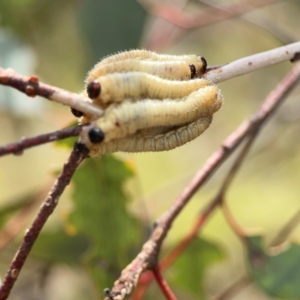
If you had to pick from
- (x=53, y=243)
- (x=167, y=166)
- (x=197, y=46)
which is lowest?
(x=53, y=243)

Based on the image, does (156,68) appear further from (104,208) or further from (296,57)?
(104,208)

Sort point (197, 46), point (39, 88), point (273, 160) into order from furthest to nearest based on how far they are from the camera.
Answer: point (197, 46) → point (273, 160) → point (39, 88)

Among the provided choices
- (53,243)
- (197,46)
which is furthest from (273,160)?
(53,243)

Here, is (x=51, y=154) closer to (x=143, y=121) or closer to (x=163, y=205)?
(x=163, y=205)

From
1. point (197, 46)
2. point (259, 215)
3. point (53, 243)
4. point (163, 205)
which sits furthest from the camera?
point (197, 46)

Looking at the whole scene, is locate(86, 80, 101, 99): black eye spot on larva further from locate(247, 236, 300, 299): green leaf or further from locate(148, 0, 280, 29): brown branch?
locate(148, 0, 280, 29): brown branch

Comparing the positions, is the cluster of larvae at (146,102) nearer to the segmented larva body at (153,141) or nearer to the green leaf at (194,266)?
the segmented larva body at (153,141)

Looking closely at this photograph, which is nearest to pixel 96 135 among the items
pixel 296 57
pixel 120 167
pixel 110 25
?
pixel 296 57
